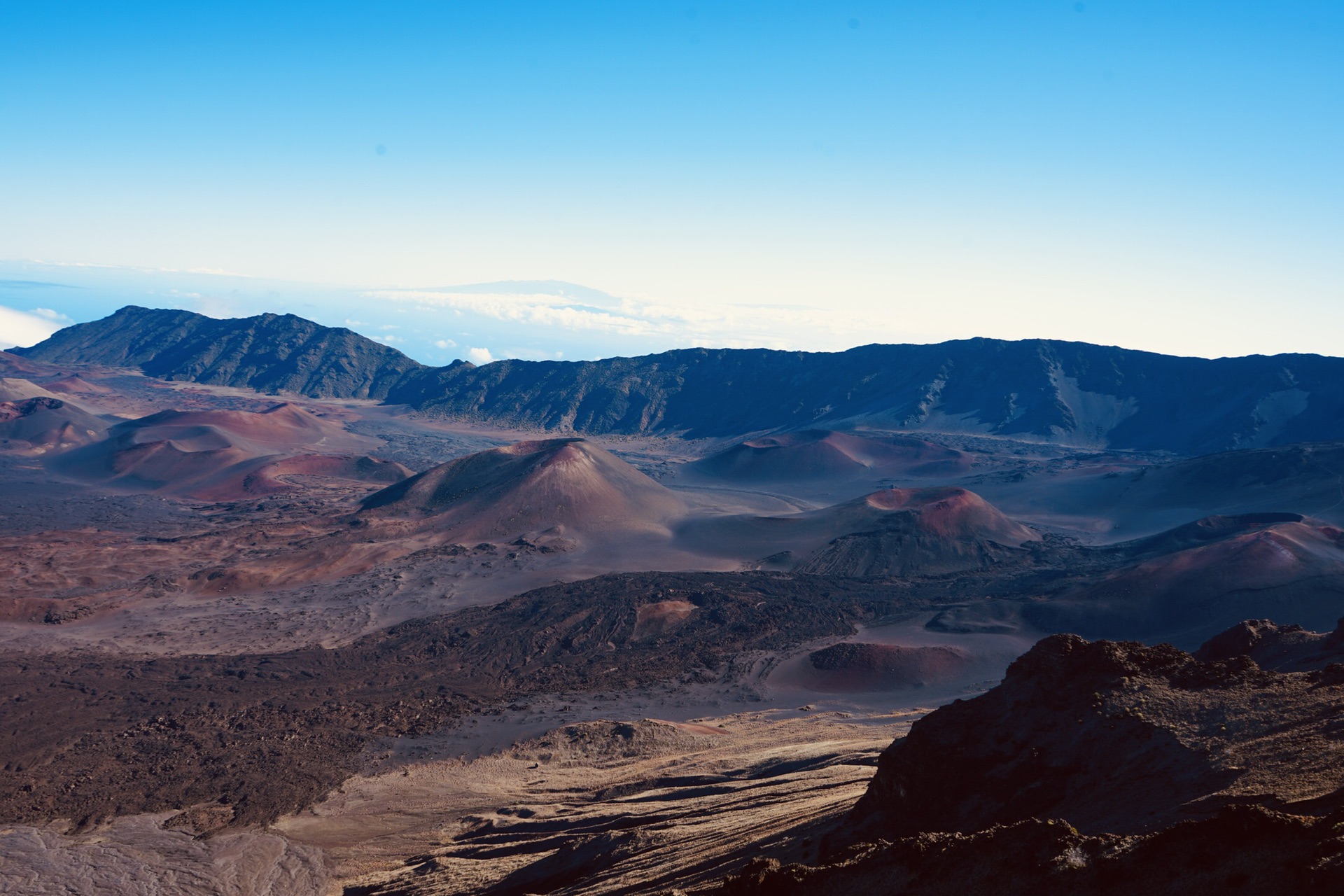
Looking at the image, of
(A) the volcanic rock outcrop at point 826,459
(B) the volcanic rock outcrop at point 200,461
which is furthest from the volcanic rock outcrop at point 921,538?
(B) the volcanic rock outcrop at point 200,461

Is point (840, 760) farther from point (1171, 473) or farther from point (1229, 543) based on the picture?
point (1171, 473)

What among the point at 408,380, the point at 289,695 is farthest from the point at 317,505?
the point at 408,380

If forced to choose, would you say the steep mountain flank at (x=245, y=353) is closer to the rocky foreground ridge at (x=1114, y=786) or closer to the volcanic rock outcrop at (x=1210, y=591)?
the volcanic rock outcrop at (x=1210, y=591)

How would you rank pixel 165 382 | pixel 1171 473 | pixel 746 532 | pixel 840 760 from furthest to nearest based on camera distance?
pixel 165 382, pixel 1171 473, pixel 746 532, pixel 840 760

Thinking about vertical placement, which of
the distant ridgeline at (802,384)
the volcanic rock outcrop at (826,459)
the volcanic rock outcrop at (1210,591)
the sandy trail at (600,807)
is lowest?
the sandy trail at (600,807)

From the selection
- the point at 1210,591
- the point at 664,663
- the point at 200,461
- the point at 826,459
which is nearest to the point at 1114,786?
the point at 664,663

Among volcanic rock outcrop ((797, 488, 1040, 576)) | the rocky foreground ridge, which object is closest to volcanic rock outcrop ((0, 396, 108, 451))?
volcanic rock outcrop ((797, 488, 1040, 576))
